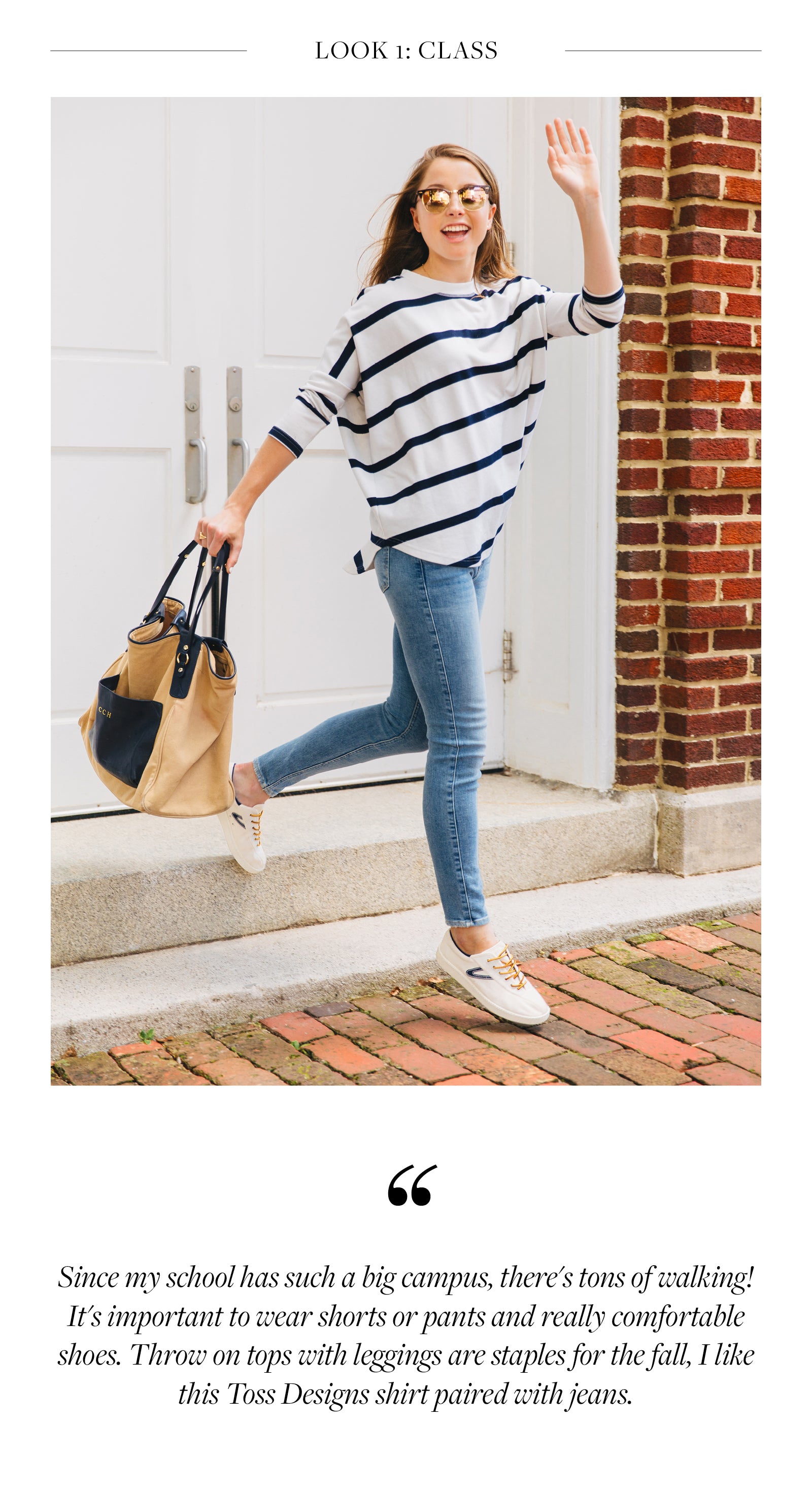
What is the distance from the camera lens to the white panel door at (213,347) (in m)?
3.76

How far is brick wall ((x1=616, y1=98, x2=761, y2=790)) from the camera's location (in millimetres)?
4035

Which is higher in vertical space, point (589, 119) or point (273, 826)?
point (589, 119)

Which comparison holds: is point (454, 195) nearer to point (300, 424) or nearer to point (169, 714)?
point (300, 424)

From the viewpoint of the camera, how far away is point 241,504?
2.98 metres

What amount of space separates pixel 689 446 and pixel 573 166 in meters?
1.41

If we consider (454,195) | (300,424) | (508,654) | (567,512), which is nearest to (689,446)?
(567,512)

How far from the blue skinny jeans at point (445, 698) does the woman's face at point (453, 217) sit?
2.06 feet

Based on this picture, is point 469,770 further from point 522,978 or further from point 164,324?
point 164,324

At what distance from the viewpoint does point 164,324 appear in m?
3.86

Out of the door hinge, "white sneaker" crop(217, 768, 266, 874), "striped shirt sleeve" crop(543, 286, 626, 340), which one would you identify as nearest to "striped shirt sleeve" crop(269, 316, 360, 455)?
"striped shirt sleeve" crop(543, 286, 626, 340)

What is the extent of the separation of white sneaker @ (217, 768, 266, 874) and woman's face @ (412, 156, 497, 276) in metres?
1.36

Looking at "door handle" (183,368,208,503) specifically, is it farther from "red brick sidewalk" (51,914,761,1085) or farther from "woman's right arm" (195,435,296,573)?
"red brick sidewalk" (51,914,761,1085)

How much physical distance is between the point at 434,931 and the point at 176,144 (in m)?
2.21
